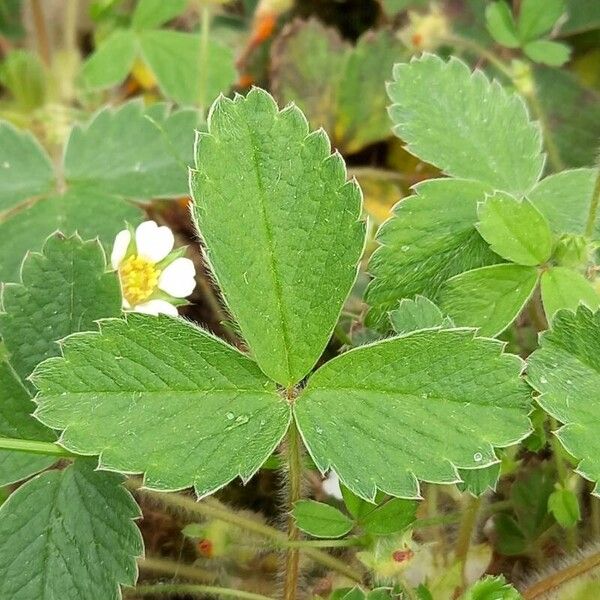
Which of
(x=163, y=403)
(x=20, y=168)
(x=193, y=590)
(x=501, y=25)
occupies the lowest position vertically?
(x=193, y=590)

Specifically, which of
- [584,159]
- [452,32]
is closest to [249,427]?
[584,159]

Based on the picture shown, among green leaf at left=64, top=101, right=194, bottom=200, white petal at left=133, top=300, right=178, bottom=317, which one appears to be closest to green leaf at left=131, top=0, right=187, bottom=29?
green leaf at left=64, top=101, right=194, bottom=200

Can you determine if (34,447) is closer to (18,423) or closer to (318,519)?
(18,423)

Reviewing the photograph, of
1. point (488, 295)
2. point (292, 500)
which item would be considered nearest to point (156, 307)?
point (292, 500)

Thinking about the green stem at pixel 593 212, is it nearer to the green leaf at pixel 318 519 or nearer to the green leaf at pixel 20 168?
the green leaf at pixel 318 519

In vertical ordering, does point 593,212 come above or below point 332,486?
above

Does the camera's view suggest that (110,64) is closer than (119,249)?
No

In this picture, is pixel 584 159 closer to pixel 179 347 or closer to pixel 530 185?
pixel 530 185
